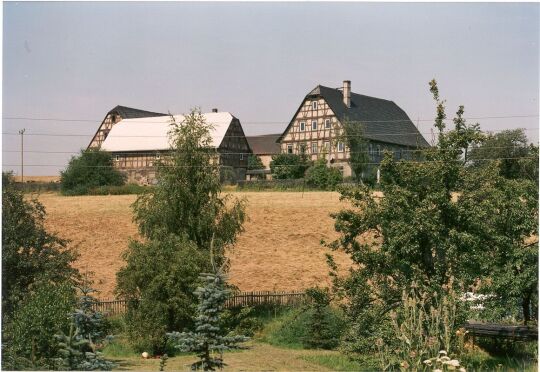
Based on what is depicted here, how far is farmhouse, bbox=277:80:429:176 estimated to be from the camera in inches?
2464

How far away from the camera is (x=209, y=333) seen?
28.7 ft

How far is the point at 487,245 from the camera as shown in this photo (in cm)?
1325

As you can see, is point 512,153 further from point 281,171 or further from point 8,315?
point 8,315

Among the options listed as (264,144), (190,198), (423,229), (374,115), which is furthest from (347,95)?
(423,229)

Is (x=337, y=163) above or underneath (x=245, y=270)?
above

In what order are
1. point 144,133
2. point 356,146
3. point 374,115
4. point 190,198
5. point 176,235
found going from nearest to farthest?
point 176,235 < point 190,198 < point 356,146 < point 144,133 < point 374,115

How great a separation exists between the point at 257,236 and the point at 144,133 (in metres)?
26.2

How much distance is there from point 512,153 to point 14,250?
42807 millimetres

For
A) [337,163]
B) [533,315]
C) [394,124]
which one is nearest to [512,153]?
[337,163]

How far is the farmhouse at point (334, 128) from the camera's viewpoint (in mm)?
62594

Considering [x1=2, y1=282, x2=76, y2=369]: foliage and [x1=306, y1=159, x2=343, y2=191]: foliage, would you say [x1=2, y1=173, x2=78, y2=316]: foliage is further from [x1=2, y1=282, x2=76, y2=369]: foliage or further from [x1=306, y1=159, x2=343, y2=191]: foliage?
[x1=306, y1=159, x2=343, y2=191]: foliage

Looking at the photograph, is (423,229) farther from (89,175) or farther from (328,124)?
(328,124)

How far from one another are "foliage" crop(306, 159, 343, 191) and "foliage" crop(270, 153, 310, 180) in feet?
11.9

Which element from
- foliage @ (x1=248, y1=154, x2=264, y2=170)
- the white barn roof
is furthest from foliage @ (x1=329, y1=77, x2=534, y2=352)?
foliage @ (x1=248, y1=154, x2=264, y2=170)
